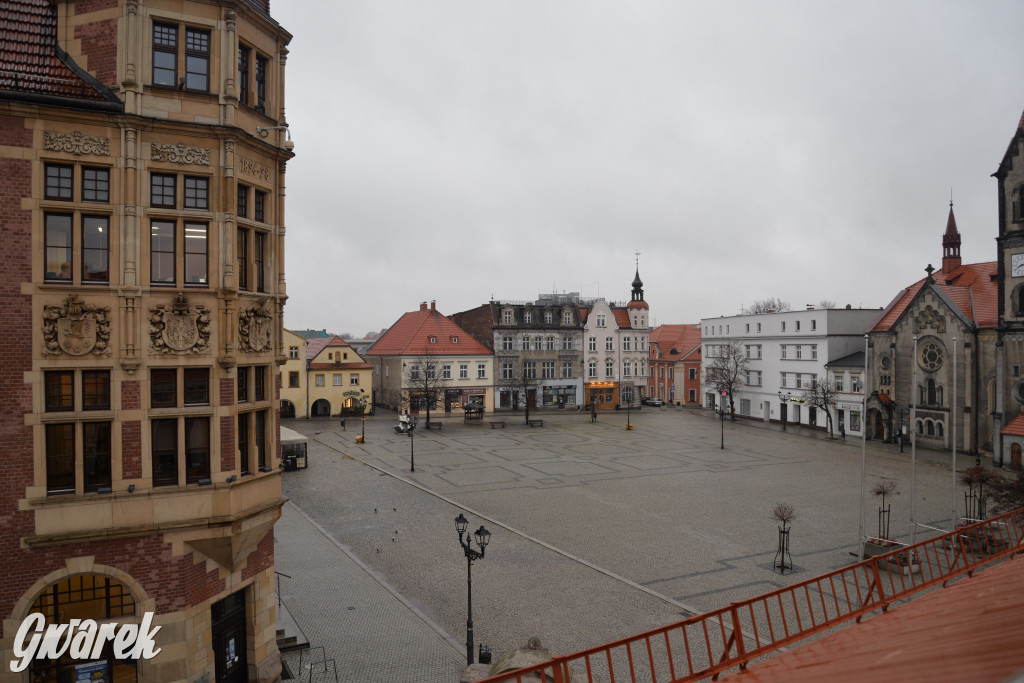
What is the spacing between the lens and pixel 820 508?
92.7ft

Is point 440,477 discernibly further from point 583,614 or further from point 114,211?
point 114,211

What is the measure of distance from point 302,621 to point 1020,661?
1687 cm

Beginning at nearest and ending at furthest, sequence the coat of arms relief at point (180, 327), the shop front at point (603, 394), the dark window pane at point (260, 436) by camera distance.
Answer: the coat of arms relief at point (180, 327)
the dark window pane at point (260, 436)
the shop front at point (603, 394)

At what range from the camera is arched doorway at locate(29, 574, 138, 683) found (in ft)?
37.7

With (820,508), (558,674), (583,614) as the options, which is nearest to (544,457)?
(820,508)

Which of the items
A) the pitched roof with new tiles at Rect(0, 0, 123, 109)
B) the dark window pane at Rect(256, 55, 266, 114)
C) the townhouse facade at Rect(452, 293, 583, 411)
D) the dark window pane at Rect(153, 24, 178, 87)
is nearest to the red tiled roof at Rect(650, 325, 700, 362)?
the townhouse facade at Rect(452, 293, 583, 411)

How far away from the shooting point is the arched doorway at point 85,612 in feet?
37.7

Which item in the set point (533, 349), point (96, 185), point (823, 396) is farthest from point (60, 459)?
point (533, 349)

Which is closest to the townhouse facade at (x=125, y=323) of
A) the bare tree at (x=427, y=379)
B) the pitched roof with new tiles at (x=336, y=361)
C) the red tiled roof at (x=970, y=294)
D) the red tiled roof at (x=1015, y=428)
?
the red tiled roof at (x=1015, y=428)

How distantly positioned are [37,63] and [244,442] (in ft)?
26.3

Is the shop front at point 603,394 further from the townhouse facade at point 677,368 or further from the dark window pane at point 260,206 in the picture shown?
the dark window pane at point 260,206

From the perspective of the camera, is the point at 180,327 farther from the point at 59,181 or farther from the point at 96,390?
the point at 59,181

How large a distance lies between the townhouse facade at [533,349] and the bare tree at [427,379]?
6.65 meters

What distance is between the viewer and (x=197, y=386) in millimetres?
12555
